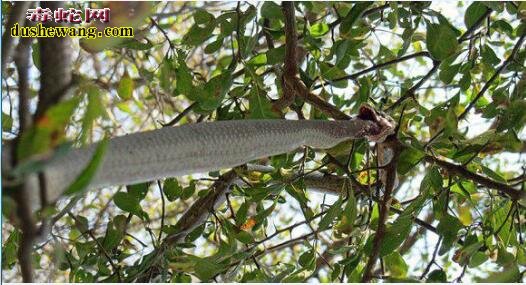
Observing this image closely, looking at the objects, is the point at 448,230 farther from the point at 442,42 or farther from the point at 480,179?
the point at 442,42

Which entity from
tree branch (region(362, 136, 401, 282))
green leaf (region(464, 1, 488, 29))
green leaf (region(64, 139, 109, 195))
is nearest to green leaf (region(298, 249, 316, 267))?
tree branch (region(362, 136, 401, 282))

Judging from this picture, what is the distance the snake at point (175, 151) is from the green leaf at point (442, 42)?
18 centimetres

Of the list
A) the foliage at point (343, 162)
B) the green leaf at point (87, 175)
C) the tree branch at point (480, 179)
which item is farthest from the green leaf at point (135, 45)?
the green leaf at point (87, 175)

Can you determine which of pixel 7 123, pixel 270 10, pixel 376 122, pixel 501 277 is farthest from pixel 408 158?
pixel 7 123

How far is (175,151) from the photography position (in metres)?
0.48

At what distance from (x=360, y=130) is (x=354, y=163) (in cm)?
14

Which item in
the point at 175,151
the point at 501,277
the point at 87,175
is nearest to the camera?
the point at 87,175

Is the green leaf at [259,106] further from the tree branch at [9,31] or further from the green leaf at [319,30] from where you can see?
the tree branch at [9,31]

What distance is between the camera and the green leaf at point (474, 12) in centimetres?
84

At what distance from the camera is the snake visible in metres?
0.40

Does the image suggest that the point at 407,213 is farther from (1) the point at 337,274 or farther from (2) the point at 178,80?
(2) the point at 178,80

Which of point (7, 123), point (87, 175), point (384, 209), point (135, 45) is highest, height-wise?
point (135, 45)

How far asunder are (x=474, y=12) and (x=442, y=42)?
12 cm

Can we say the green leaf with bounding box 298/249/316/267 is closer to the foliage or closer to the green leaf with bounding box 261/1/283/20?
the foliage
